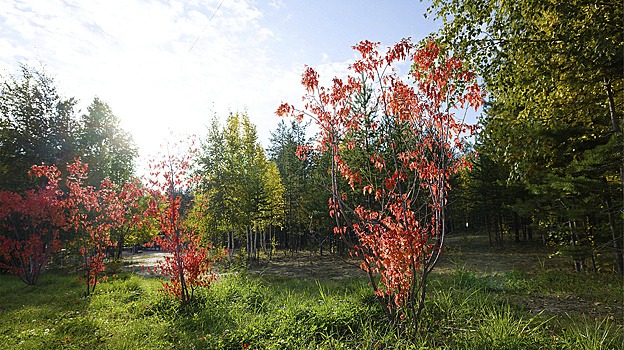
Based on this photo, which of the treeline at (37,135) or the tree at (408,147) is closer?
the tree at (408,147)

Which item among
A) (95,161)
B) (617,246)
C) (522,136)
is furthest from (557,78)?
(95,161)

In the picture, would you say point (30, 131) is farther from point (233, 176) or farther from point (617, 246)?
point (617, 246)

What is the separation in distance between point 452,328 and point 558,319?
2.01m

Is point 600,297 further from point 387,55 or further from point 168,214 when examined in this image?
point 168,214

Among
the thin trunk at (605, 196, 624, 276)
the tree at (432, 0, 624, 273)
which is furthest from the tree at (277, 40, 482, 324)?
the thin trunk at (605, 196, 624, 276)

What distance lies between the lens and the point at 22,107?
15602 millimetres

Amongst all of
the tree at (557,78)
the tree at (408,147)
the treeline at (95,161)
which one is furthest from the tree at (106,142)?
the tree at (557,78)

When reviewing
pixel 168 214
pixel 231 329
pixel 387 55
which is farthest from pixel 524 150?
pixel 168 214

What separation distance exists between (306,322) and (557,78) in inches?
234

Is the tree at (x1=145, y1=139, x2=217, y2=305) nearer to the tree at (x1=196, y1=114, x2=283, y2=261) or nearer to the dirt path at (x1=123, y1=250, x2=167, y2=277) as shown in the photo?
the dirt path at (x1=123, y1=250, x2=167, y2=277)

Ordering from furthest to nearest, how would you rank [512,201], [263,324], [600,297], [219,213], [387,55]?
[512,201] < [219,213] < [600,297] < [263,324] < [387,55]

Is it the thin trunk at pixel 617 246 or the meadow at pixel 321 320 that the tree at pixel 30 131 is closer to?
the meadow at pixel 321 320

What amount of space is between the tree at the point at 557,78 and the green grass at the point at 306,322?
2.39m

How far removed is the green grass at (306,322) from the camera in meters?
3.66
